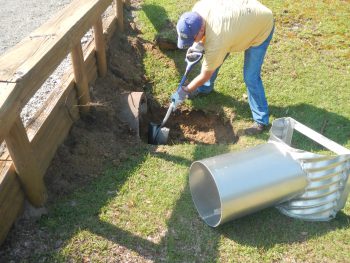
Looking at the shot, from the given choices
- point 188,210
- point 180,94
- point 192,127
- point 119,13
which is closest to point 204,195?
point 188,210

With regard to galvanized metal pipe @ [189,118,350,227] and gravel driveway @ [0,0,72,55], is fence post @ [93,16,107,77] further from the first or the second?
galvanized metal pipe @ [189,118,350,227]

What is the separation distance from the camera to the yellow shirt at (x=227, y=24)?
414 cm

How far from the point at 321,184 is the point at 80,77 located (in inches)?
111

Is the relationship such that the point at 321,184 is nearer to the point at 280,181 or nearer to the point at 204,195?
the point at 280,181

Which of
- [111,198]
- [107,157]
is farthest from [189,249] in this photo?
[107,157]

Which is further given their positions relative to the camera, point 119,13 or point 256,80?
point 119,13

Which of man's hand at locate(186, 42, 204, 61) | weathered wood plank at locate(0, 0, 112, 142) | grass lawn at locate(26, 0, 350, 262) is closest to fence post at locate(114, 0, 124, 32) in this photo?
grass lawn at locate(26, 0, 350, 262)

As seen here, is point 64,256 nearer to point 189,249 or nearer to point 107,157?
point 189,249

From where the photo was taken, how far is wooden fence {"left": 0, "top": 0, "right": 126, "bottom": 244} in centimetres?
274

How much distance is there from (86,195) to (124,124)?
1320 mm

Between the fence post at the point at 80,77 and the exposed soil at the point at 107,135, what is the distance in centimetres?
14

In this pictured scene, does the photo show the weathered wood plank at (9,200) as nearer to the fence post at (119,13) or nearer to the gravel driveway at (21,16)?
the gravel driveway at (21,16)

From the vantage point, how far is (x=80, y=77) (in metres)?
4.30

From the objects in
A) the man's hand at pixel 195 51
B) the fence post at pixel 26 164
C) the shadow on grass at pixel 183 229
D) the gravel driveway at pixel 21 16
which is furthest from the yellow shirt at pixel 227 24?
the gravel driveway at pixel 21 16
